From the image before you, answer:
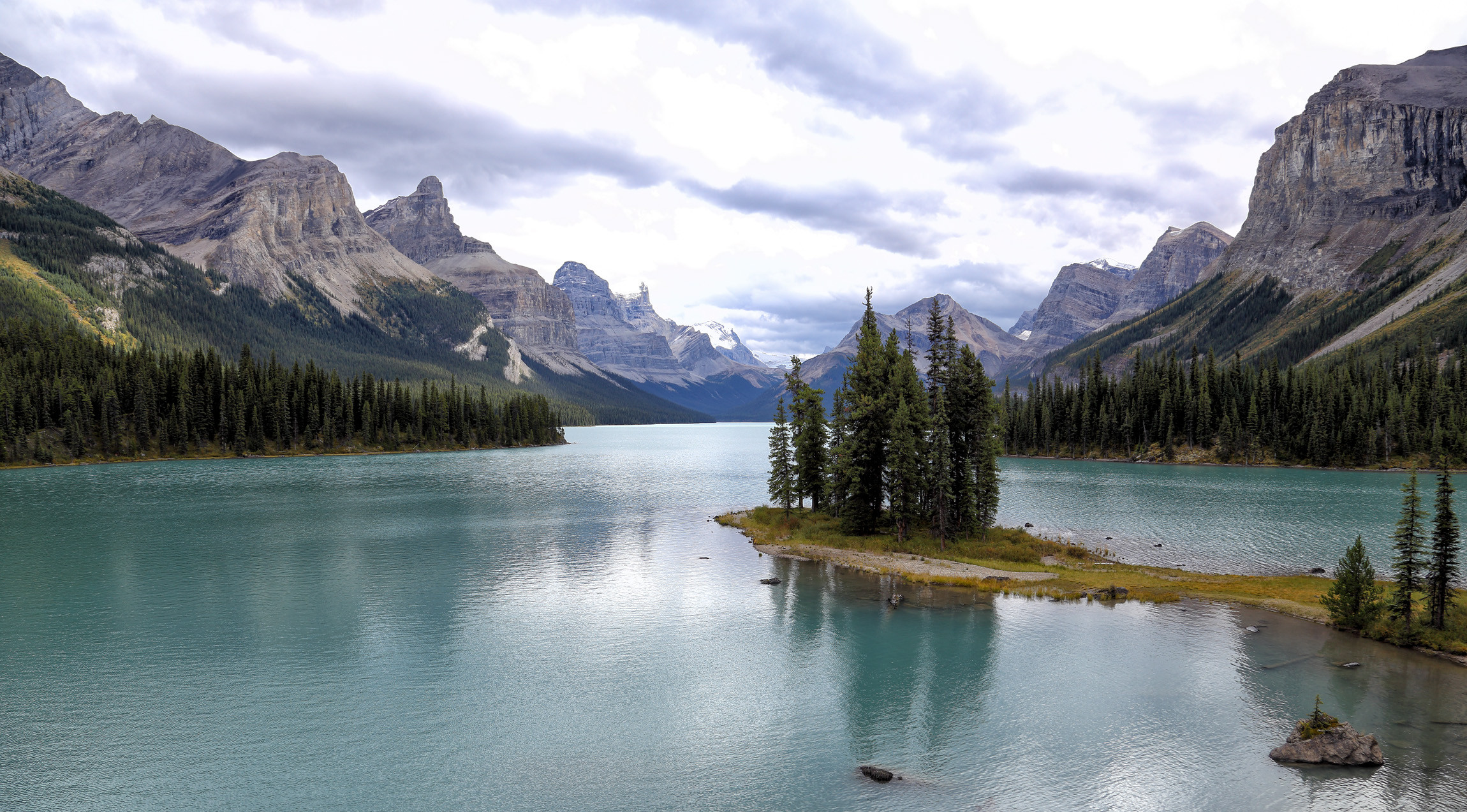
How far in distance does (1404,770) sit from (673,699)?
25.1m

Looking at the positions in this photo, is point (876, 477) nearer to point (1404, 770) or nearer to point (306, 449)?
point (1404, 770)

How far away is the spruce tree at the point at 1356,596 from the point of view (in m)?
36.2

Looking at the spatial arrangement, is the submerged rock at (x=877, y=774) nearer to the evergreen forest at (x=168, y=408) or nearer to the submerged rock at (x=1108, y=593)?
the submerged rock at (x=1108, y=593)

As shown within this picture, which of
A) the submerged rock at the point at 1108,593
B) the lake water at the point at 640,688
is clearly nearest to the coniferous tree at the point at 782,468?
the lake water at the point at 640,688

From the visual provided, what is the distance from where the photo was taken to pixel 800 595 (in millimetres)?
47844

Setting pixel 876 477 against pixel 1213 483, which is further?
pixel 1213 483

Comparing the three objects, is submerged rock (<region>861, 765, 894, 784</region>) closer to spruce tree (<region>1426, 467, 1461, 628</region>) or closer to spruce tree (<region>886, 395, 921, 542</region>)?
spruce tree (<region>1426, 467, 1461, 628</region>)

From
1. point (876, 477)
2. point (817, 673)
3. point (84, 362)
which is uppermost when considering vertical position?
point (84, 362)

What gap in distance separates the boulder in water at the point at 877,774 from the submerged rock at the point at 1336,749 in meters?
13.2

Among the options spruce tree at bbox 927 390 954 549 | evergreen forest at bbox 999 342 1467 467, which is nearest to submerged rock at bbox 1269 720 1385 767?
spruce tree at bbox 927 390 954 549

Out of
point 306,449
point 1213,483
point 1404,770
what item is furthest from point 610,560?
point 306,449

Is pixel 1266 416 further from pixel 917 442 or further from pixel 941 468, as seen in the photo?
pixel 917 442

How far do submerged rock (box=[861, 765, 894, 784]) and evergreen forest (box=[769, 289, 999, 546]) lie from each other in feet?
122

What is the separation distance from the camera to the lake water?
2264cm
